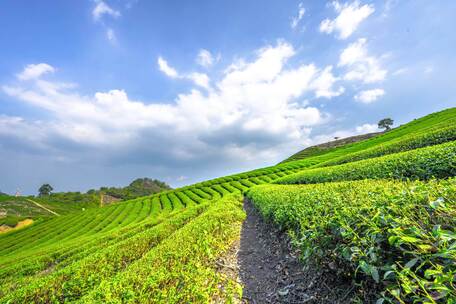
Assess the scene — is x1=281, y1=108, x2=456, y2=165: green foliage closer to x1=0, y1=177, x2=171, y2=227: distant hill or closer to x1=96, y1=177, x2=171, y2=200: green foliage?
x1=0, y1=177, x2=171, y2=227: distant hill

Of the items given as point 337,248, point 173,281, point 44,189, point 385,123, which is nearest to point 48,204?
point 44,189

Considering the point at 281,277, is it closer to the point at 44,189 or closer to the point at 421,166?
the point at 421,166

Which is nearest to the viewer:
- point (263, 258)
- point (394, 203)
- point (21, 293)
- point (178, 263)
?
point (394, 203)

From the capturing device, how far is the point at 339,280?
3.63m

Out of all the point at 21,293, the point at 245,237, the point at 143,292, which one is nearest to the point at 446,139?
the point at 245,237

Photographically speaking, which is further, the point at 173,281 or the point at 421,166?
the point at 421,166

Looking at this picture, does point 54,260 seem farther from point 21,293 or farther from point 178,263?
point 178,263

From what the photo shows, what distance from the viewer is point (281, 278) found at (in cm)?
535

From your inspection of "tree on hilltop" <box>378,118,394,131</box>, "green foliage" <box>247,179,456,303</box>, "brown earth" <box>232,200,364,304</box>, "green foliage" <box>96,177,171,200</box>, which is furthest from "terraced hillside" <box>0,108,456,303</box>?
"green foliage" <box>96,177,171,200</box>

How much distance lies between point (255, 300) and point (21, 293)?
8.67 m

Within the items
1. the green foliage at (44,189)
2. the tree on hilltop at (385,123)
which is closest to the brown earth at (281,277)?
the tree on hilltop at (385,123)

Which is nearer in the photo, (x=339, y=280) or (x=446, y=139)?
(x=339, y=280)

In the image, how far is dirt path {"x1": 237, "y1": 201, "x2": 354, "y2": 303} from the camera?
3752 mm

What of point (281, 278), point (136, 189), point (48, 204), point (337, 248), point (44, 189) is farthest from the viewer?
point (136, 189)
